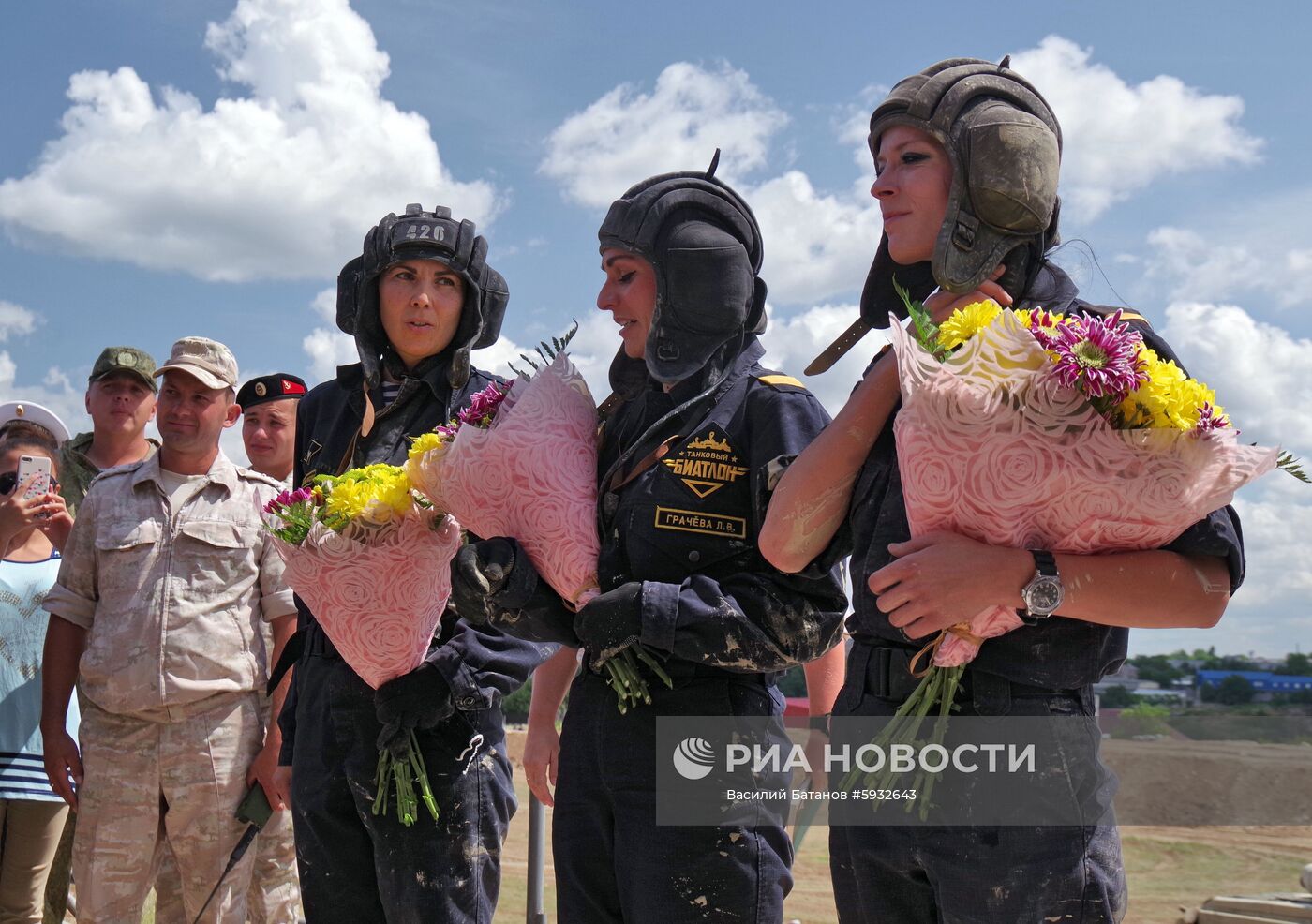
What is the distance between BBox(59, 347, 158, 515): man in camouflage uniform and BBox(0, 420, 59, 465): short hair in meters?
A: 0.10

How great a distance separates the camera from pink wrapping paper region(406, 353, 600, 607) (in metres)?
3.10

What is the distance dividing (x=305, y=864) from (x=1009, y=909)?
6.92ft

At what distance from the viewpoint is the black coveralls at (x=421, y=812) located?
3381 mm

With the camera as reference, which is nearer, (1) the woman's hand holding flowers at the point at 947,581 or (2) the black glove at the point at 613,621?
(1) the woman's hand holding flowers at the point at 947,581

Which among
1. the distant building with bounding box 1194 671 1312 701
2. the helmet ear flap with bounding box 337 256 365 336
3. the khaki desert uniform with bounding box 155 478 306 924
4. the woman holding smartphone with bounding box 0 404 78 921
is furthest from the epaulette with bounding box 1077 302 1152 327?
the distant building with bounding box 1194 671 1312 701

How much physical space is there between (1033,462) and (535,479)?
1388 millimetres

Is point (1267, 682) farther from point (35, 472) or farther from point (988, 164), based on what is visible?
point (988, 164)

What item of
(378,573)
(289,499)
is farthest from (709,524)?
(289,499)

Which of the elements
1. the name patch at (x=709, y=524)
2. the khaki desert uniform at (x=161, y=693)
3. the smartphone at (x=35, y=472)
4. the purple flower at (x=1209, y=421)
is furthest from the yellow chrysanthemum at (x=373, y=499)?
the smartphone at (x=35, y=472)

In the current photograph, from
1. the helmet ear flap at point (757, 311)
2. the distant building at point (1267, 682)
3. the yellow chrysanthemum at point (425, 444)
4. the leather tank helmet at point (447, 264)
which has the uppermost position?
the distant building at point (1267, 682)

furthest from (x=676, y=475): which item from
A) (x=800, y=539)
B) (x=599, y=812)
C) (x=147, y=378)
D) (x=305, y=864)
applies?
(x=147, y=378)

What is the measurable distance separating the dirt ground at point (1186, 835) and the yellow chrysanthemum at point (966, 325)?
23.7ft

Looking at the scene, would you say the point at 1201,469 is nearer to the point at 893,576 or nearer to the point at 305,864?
the point at 893,576

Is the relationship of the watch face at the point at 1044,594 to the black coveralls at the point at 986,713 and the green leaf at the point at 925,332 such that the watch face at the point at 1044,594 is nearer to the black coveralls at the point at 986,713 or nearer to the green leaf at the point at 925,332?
the black coveralls at the point at 986,713
